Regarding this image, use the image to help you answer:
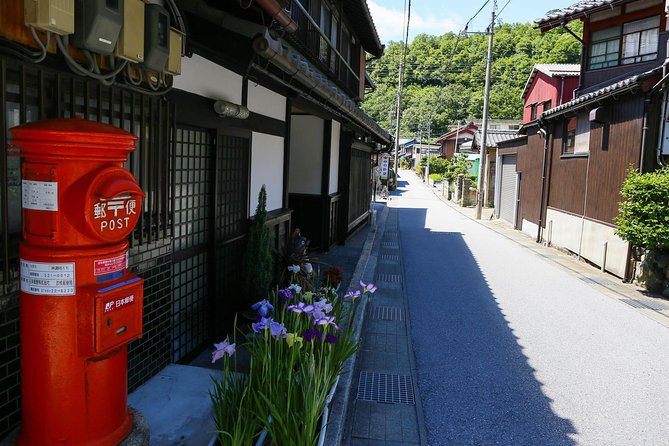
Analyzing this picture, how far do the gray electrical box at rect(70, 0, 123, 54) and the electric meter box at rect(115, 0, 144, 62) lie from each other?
0.52 ft

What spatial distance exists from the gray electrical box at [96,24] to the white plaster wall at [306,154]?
30.1 feet

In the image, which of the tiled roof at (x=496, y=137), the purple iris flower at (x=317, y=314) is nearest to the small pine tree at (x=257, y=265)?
the purple iris flower at (x=317, y=314)

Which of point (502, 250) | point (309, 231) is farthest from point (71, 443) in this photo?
point (502, 250)

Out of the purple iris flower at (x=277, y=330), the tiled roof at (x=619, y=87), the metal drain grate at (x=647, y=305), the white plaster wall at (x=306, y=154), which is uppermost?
the tiled roof at (x=619, y=87)

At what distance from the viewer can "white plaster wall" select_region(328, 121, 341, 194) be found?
13.1m

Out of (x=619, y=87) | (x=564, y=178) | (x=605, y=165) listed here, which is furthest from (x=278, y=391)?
(x=564, y=178)

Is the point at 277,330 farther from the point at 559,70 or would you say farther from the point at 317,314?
the point at 559,70

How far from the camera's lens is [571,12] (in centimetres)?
1742

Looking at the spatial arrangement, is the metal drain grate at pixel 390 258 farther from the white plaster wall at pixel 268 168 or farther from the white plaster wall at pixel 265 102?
the white plaster wall at pixel 265 102

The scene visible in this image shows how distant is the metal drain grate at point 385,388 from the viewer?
17.6 feet

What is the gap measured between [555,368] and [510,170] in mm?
20720

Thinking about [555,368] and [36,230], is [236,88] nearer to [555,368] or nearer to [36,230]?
[36,230]

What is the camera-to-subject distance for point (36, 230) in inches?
99.9

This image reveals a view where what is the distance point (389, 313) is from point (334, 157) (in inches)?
243
